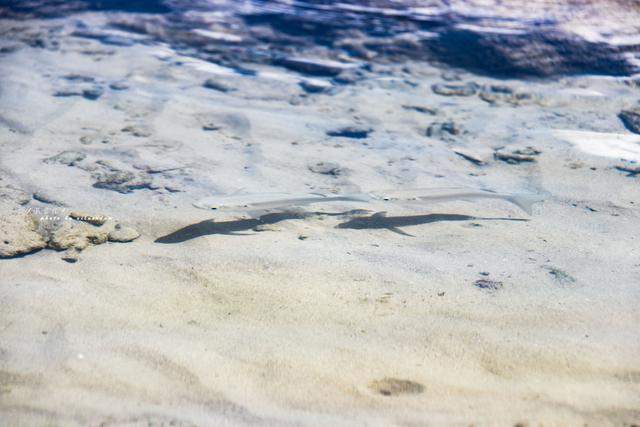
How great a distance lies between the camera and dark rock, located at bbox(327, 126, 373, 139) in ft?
20.7

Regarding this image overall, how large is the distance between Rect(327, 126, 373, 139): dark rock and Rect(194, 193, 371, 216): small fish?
1.80 metres

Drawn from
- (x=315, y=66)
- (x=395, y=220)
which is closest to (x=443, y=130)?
(x=395, y=220)

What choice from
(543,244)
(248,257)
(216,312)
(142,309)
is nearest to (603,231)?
(543,244)

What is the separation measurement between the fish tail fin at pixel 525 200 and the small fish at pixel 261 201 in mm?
1212

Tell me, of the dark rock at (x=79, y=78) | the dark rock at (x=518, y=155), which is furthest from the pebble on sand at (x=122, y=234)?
the dark rock at (x=79, y=78)

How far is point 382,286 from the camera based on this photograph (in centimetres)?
347

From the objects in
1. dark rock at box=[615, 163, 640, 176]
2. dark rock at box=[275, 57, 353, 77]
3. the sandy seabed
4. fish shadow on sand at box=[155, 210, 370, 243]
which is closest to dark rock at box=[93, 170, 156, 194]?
the sandy seabed

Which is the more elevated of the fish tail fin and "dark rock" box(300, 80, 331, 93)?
"dark rock" box(300, 80, 331, 93)

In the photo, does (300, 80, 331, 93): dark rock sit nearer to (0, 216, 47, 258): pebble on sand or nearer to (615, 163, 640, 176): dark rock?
(615, 163, 640, 176): dark rock

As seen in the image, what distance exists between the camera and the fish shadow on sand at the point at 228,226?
4.09 m

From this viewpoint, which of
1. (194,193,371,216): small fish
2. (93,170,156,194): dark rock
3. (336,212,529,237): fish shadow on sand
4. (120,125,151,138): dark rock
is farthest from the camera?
(120,125,151,138): dark rock

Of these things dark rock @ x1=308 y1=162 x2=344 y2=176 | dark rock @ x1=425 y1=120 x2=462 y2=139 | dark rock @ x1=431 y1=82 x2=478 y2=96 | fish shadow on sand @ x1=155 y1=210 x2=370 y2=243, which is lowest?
fish shadow on sand @ x1=155 y1=210 x2=370 y2=243

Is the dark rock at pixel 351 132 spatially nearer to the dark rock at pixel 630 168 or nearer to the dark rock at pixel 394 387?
the dark rock at pixel 630 168

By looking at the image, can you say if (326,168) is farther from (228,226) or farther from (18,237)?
(18,237)
